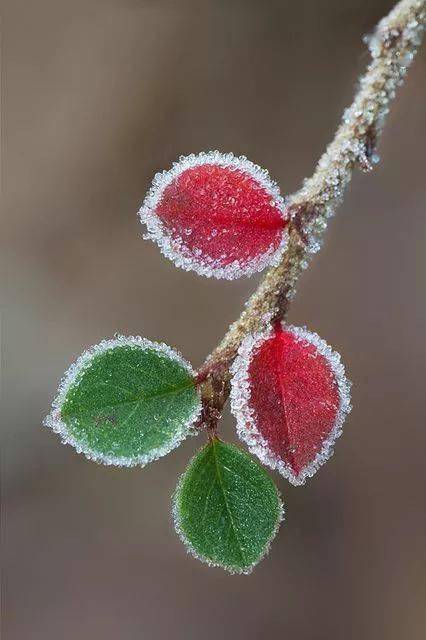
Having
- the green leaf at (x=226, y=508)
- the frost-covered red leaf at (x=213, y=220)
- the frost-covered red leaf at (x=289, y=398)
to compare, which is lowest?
the green leaf at (x=226, y=508)

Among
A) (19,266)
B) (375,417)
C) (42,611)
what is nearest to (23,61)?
(19,266)

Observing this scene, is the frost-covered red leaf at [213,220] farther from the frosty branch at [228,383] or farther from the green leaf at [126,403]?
the green leaf at [126,403]

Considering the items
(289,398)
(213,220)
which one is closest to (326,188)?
(213,220)

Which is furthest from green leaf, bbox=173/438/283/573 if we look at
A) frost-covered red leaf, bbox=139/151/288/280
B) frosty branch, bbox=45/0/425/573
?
frost-covered red leaf, bbox=139/151/288/280

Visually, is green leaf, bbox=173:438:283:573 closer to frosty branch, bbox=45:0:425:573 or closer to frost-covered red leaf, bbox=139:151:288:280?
frosty branch, bbox=45:0:425:573

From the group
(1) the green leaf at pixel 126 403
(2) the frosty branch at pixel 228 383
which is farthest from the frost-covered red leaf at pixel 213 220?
(1) the green leaf at pixel 126 403

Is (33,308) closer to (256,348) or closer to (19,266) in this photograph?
(19,266)
